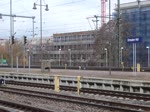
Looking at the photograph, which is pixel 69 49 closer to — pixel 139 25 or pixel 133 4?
pixel 133 4

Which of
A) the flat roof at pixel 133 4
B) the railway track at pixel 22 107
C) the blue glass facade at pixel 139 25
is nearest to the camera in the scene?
the railway track at pixel 22 107

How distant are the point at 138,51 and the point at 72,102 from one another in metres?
77.2

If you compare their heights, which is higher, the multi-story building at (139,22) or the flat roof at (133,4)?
the flat roof at (133,4)

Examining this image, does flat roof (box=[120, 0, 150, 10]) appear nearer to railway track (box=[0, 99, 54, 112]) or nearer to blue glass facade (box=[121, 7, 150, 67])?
blue glass facade (box=[121, 7, 150, 67])

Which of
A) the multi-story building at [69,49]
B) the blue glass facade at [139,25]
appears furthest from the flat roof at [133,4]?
the multi-story building at [69,49]

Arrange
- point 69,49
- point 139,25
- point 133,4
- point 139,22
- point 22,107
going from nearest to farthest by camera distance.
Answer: point 22,107
point 139,22
point 139,25
point 133,4
point 69,49

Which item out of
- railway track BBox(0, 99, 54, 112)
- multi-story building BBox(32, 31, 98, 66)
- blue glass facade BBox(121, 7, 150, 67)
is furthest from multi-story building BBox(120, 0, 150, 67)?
railway track BBox(0, 99, 54, 112)

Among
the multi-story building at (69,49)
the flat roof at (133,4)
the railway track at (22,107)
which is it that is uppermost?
the flat roof at (133,4)

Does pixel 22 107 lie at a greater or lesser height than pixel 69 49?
lesser

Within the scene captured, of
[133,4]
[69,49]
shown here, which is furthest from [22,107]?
[69,49]

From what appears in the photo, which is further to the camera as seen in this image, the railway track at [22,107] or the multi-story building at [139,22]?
the multi-story building at [139,22]

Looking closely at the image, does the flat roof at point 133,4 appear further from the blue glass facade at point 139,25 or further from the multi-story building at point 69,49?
the multi-story building at point 69,49

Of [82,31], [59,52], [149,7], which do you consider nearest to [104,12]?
[82,31]

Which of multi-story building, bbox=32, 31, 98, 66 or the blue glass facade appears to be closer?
the blue glass facade
